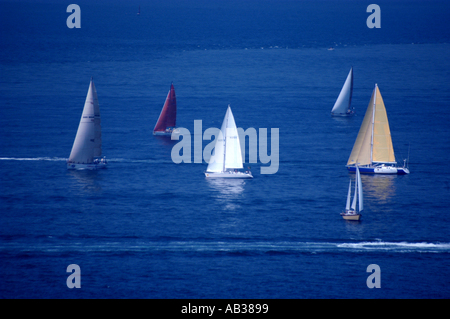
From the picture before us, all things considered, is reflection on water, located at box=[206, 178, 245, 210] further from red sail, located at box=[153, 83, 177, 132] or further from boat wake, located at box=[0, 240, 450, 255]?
red sail, located at box=[153, 83, 177, 132]

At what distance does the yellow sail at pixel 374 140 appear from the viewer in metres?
116

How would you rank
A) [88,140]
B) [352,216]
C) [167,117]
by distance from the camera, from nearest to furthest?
[352,216] → [88,140] → [167,117]

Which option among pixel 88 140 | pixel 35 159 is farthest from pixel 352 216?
pixel 35 159

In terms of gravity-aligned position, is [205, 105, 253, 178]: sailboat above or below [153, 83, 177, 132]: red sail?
below

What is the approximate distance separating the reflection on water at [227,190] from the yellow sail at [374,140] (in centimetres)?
2186

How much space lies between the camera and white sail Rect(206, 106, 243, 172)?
359ft

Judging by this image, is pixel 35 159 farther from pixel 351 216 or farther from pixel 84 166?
pixel 351 216

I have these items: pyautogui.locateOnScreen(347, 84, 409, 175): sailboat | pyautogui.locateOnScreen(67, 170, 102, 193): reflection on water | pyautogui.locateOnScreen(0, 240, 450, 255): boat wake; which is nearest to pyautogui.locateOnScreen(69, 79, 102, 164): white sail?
pyautogui.locateOnScreen(67, 170, 102, 193): reflection on water

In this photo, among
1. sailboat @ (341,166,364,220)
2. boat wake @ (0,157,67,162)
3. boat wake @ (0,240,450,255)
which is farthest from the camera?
boat wake @ (0,157,67,162)

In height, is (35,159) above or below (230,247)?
above

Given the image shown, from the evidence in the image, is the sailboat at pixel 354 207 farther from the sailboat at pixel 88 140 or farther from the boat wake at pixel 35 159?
the boat wake at pixel 35 159

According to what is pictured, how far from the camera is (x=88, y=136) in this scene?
381 feet

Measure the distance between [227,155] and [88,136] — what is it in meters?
25.3
